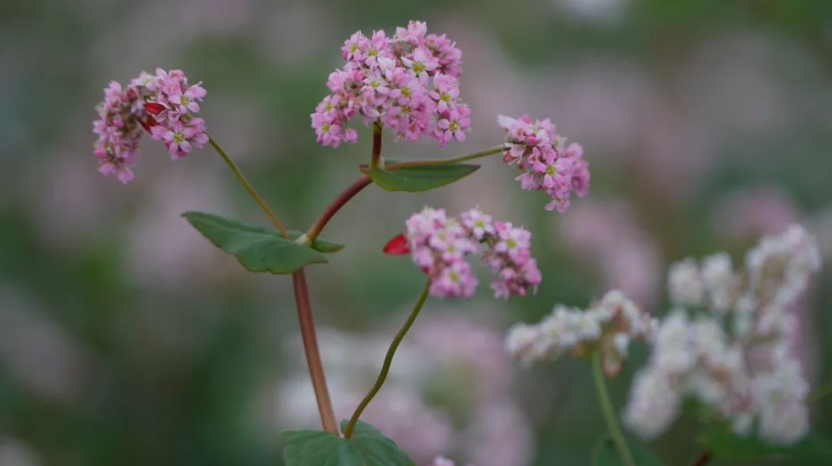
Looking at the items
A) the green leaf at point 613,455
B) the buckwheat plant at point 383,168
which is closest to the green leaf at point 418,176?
the buckwheat plant at point 383,168

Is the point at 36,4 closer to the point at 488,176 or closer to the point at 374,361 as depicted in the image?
the point at 488,176

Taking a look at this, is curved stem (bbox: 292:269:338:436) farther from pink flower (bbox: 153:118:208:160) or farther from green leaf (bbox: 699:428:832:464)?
green leaf (bbox: 699:428:832:464)

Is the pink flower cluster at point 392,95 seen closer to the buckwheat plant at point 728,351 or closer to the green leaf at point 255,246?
the green leaf at point 255,246

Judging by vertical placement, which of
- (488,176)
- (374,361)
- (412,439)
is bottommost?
(412,439)

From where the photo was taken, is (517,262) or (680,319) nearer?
(517,262)

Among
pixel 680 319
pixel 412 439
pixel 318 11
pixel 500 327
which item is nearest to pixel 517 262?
pixel 680 319

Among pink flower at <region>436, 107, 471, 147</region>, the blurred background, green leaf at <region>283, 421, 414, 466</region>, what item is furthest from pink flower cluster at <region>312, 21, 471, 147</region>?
the blurred background

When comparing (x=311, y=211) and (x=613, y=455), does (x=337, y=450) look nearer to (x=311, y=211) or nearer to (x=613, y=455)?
(x=613, y=455)

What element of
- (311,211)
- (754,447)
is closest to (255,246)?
(754,447)
